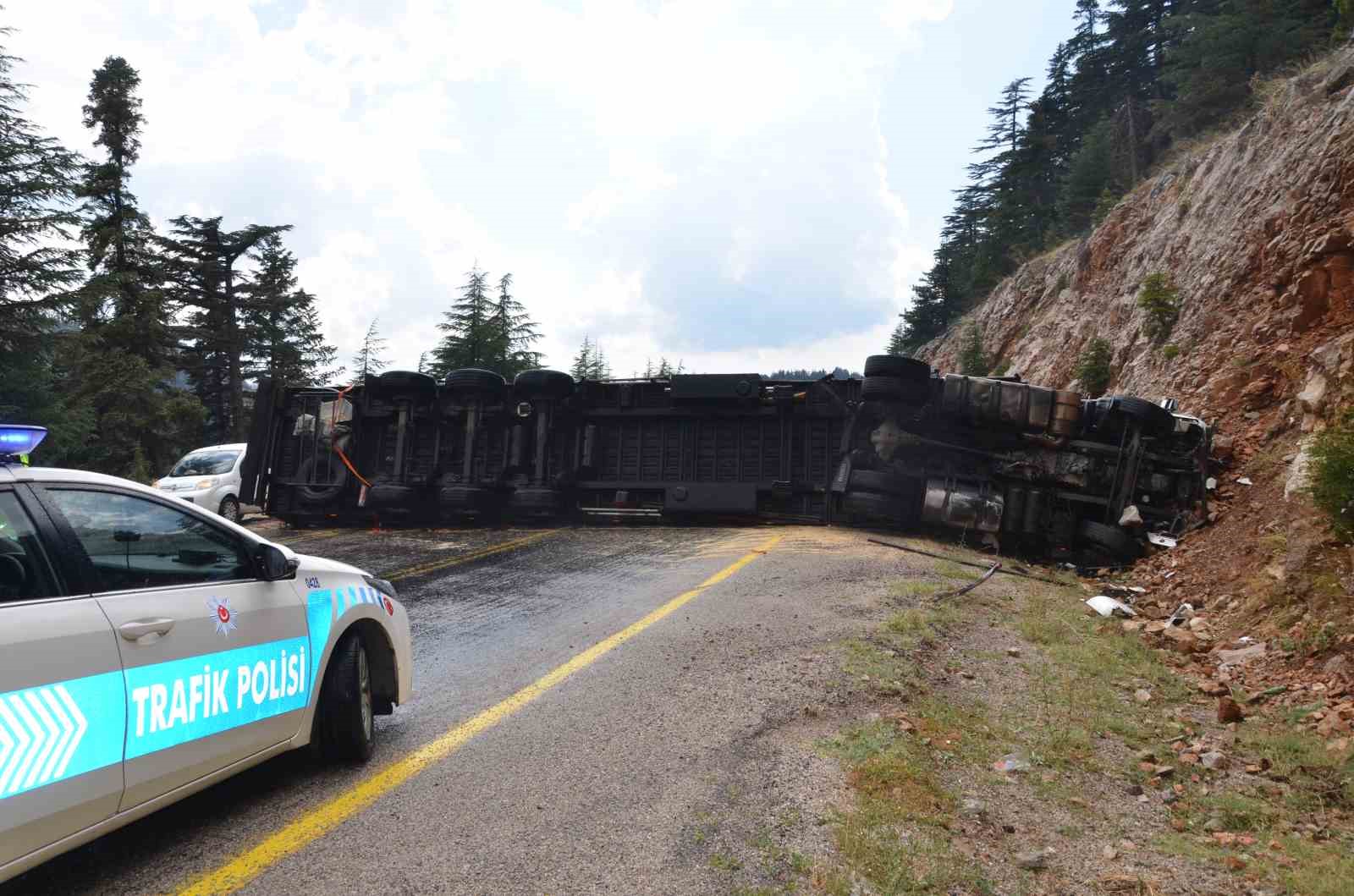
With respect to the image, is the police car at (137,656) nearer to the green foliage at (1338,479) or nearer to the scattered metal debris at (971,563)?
the green foliage at (1338,479)

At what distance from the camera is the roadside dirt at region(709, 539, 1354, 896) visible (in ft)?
10.8

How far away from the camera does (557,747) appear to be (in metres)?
4.34

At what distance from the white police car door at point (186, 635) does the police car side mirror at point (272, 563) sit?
0.13ft

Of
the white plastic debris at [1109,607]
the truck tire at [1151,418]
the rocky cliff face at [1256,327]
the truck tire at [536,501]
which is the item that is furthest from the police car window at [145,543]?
the truck tire at [1151,418]

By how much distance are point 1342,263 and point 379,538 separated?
1524 centimetres

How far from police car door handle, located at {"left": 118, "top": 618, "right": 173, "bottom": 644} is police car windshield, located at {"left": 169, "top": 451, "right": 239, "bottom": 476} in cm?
1565

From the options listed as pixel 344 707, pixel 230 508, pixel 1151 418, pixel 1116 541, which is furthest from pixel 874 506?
pixel 230 508

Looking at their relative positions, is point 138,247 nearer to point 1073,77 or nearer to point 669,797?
point 669,797

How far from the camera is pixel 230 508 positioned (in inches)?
654

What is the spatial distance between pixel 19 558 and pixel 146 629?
467 mm

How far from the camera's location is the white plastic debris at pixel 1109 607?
8.77 m

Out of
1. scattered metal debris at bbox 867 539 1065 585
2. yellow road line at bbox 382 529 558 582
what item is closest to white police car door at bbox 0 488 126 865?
yellow road line at bbox 382 529 558 582

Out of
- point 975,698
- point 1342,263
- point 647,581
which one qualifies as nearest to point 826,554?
A: point 647,581

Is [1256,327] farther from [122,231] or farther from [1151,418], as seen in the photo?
[122,231]
